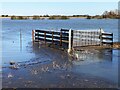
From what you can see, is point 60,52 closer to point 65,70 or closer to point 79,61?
point 79,61

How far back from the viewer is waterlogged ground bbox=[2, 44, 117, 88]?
1252cm

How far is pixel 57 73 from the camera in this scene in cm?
1486

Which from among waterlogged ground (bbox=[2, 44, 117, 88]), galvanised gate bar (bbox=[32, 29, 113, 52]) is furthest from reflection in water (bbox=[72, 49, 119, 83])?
galvanised gate bar (bbox=[32, 29, 113, 52])

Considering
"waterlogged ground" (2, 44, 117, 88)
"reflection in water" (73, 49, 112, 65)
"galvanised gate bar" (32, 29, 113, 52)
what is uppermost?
"galvanised gate bar" (32, 29, 113, 52)

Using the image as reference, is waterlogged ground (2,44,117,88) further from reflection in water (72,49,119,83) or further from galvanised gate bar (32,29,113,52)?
galvanised gate bar (32,29,113,52)

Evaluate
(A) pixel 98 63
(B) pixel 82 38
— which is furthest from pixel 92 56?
(B) pixel 82 38

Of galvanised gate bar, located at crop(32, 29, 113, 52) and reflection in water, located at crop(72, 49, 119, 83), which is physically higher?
galvanised gate bar, located at crop(32, 29, 113, 52)

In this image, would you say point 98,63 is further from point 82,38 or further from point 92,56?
point 82,38

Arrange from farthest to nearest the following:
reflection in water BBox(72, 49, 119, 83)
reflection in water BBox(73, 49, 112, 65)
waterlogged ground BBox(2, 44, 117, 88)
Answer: reflection in water BBox(73, 49, 112, 65) → reflection in water BBox(72, 49, 119, 83) → waterlogged ground BBox(2, 44, 117, 88)

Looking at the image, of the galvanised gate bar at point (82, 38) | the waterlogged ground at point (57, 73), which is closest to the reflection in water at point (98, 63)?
the waterlogged ground at point (57, 73)

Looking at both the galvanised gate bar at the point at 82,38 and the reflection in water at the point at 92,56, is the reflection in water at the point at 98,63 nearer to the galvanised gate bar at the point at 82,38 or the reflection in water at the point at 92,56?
the reflection in water at the point at 92,56

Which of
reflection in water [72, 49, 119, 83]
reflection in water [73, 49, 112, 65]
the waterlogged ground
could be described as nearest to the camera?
the waterlogged ground

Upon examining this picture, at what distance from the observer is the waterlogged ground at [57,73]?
12.5 metres

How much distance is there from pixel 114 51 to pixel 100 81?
10.9 metres
